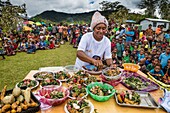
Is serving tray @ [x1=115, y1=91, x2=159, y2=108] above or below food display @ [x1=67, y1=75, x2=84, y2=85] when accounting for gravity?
below

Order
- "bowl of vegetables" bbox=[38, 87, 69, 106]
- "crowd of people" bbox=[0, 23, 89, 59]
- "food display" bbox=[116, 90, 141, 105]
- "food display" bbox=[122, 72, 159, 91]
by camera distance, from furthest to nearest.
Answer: "crowd of people" bbox=[0, 23, 89, 59], "food display" bbox=[122, 72, 159, 91], "food display" bbox=[116, 90, 141, 105], "bowl of vegetables" bbox=[38, 87, 69, 106]

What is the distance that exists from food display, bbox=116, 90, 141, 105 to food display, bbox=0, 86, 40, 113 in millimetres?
948

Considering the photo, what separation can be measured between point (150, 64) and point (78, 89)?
14.8ft

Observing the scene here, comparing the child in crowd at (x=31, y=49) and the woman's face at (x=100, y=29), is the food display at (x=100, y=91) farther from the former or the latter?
the child in crowd at (x=31, y=49)

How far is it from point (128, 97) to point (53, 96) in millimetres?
886

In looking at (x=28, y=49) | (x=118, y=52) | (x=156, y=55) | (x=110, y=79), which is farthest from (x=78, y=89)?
(x=28, y=49)

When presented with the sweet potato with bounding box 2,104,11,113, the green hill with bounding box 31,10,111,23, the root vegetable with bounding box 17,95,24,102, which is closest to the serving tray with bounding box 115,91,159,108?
the root vegetable with bounding box 17,95,24,102

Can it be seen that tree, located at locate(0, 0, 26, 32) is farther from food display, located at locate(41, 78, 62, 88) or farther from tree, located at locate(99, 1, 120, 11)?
tree, located at locate(99, 1, 120, 11)

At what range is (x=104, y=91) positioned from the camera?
77.4 inches

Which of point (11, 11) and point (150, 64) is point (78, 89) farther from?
point (11, 11)

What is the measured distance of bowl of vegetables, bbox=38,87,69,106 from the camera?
170 cm

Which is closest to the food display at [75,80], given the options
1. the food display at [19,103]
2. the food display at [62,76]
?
the food display at [62,76]

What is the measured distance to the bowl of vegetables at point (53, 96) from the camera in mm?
1696

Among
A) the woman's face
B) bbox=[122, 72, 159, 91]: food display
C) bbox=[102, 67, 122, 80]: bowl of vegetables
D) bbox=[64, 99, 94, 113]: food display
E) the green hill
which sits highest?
the green hill
